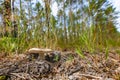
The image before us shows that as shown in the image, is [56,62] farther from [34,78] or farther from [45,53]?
[34,78]

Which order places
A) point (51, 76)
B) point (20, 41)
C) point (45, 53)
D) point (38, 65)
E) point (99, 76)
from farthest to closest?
1. point (20, 41)
2. point (45, 53)
3. point (38, 65)
4. point (51, 76)
5. point (99, 76)

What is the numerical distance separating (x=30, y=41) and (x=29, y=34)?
89 millimetres

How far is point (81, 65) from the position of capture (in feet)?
5.58

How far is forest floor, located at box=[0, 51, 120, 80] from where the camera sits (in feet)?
A: 5.04

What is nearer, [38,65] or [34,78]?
[34,78]

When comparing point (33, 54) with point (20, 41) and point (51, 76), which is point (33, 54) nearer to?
point (51, 76)

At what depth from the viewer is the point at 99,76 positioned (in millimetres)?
1503

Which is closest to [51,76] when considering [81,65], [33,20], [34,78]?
[34,78]

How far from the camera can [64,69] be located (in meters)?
1.69

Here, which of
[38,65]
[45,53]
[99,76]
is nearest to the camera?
[99,76]

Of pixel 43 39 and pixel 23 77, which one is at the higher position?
pixel 43 39

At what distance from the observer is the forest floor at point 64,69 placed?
1536mm

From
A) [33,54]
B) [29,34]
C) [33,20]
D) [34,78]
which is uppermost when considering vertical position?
[33,20]

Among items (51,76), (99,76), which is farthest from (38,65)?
(99,76)
